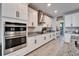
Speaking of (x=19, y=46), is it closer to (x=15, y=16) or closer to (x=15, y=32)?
(x=15, y=32)

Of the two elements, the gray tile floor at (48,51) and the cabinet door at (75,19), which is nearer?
the gray tile floor at (48,51)

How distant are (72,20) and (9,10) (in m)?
3.78

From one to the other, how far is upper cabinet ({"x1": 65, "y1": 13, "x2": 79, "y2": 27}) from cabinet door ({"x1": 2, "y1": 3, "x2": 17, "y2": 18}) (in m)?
3.42

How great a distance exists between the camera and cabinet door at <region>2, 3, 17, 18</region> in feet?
7.31

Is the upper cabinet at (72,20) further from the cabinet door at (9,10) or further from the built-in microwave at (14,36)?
the cabinet door at (9,10)

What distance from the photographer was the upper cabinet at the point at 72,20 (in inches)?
189

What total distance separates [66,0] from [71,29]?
12.0ft

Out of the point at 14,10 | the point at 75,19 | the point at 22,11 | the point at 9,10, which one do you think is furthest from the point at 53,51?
the point at 9,10

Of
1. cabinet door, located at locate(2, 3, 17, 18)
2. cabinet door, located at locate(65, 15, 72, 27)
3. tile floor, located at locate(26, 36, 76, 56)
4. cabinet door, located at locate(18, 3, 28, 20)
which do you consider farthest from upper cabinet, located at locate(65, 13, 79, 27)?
cabinet door, located at locate(2, 3, 17, 18)

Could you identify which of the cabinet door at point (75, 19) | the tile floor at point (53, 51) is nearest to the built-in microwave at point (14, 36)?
the tile floor at point (53, 51)

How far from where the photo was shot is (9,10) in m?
2.40

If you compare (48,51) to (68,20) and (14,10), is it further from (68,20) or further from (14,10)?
(14,10)

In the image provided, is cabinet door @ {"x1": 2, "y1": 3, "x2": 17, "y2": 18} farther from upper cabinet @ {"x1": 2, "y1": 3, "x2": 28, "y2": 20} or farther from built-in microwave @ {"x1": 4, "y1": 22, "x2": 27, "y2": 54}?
built-in microwave @ {"x1": 4, "y1": 22, "x2": 27, "y2": 54}

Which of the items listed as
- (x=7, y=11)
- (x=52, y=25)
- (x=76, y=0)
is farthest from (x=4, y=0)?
(x=52, y=25)
